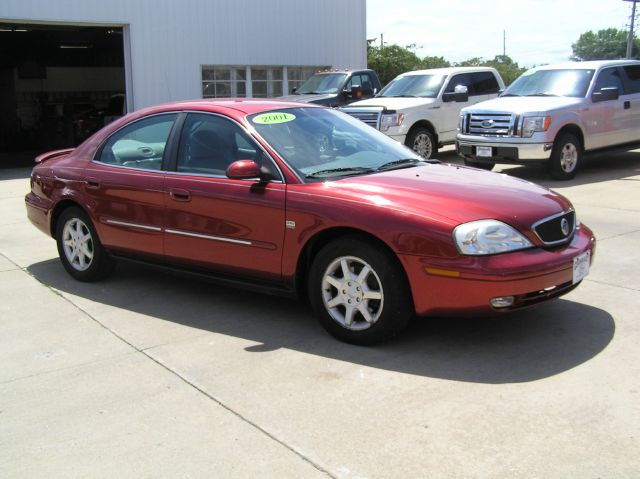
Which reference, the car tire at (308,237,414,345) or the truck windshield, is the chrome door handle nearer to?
the car tire at (308,237,414,345)

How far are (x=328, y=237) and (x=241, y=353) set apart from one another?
95 cm

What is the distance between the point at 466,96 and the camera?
14.1 metres

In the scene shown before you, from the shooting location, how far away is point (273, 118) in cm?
523

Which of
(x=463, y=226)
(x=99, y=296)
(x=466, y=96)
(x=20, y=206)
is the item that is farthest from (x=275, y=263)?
(x=466, y=96)

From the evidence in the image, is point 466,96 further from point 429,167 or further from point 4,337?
point 4,337

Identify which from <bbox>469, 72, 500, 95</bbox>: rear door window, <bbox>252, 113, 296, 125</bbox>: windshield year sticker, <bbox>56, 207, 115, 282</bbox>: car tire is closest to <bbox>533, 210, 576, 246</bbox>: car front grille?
<bbox>252, 113, 296, 125</bbox>: windshield year sticker

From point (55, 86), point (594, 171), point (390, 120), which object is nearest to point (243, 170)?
point (390, 120)

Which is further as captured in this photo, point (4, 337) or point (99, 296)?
point (99, 296)

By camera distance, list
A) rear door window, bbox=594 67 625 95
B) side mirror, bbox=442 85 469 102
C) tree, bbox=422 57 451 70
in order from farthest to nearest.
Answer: tree, bbox=422 57 451 70
side mirror, bbox=442 85 469 102
rear door window, bbox=594 67 625 95

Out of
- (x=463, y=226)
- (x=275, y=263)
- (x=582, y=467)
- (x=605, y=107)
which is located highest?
(x=605, y=107)

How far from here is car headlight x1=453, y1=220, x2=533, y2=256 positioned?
159 inches

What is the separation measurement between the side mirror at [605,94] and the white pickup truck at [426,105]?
8.85 ft

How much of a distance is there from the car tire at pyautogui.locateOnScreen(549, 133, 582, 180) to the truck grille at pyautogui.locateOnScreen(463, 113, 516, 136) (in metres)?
0.78

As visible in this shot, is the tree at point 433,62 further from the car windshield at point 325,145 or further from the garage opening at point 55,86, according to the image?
the car windshield at point 325,145
